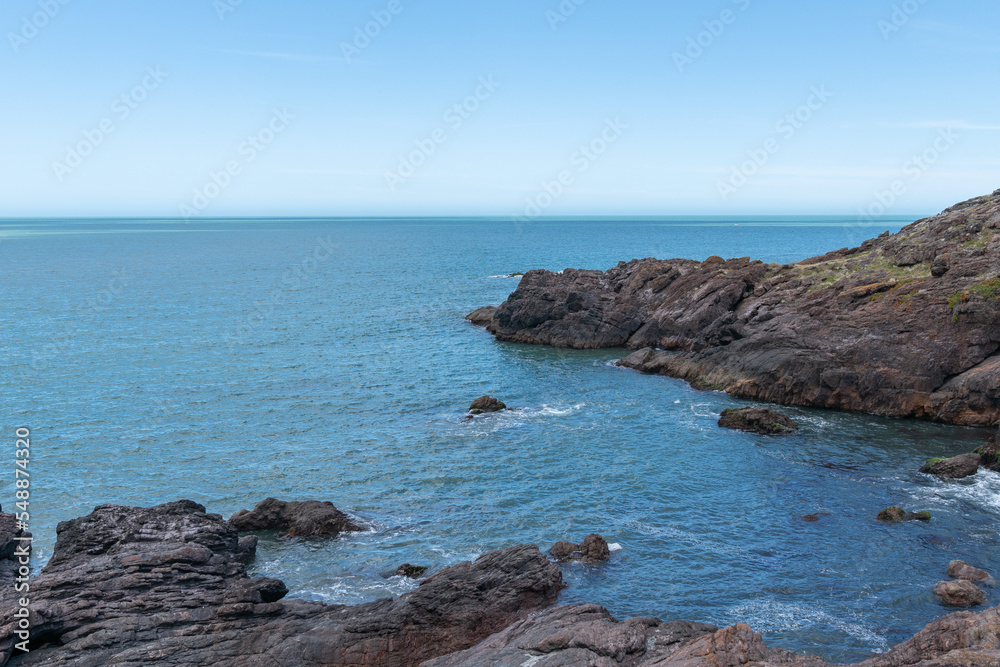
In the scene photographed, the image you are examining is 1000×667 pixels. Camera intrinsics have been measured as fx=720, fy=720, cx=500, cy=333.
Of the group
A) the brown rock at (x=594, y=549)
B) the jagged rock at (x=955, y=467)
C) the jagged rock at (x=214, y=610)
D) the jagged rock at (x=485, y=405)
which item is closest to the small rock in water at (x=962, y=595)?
the brown rock at (x=594, y=549)

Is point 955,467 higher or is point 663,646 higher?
point 663,646

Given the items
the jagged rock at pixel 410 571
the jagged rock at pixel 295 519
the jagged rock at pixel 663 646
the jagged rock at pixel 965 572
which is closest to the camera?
the jagged rock at pixel 663 646

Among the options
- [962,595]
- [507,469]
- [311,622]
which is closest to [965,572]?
[962,595]

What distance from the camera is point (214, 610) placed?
968 inches

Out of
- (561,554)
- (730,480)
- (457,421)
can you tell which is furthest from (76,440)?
(730,480)

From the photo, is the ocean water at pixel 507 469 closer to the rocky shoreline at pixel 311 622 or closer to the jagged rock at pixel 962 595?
the jagged rock at pixel 962 595

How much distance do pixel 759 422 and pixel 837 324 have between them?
13.6 m

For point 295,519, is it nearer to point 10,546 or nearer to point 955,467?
point 10,546

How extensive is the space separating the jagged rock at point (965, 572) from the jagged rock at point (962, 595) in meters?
1.26

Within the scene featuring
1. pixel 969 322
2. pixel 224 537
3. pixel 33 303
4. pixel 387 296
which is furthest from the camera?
pixel 387 296

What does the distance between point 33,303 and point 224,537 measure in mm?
93324

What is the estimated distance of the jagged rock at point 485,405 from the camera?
54156mm

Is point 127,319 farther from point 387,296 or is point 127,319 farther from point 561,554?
point 561,554

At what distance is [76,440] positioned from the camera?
4725cm
